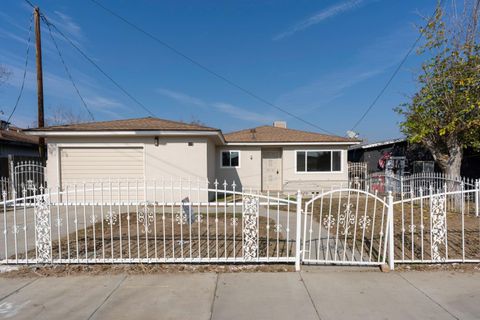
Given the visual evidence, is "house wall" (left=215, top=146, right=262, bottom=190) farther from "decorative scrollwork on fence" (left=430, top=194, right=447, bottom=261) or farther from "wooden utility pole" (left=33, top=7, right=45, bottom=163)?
"decorative scrollwork on fence" (left=430, top=194, right=447, bottom=261)

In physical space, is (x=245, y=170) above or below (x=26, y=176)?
below

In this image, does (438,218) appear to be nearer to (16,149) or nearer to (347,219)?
(347,219)

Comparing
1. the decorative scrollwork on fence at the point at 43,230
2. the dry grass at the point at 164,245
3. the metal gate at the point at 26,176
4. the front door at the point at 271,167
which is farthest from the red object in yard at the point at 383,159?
the metal gate at the point at 26,176

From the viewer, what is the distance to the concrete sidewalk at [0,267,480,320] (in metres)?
3.25

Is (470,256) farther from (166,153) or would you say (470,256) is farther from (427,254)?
(166,153)

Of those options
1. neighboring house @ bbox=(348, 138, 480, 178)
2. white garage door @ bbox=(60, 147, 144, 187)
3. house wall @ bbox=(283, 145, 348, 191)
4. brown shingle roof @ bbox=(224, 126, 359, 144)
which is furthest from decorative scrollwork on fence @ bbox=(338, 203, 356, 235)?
neighboring house @ bbox=(348, 138, 480, 178)

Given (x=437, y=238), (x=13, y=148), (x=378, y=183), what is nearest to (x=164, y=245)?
(x=437, y=238)

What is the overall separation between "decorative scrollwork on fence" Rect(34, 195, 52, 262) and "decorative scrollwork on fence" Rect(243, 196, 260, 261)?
315 centimetres

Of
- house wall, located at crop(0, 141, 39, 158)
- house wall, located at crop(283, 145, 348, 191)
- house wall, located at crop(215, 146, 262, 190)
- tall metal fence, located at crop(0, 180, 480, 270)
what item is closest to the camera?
tall metal fence, located at crop(0, 180, 480, 270)

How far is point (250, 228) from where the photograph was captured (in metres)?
4.63

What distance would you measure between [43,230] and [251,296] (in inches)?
141

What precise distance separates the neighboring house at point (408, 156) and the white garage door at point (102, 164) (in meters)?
13.8

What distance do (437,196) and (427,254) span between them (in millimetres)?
1107

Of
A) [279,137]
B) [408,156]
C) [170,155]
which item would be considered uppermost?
[279,137]
